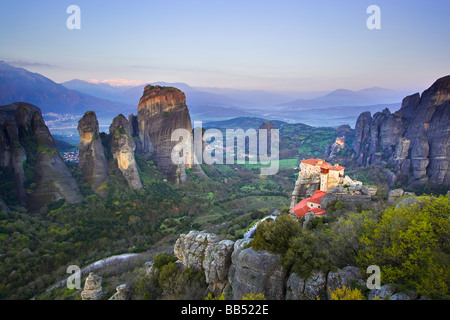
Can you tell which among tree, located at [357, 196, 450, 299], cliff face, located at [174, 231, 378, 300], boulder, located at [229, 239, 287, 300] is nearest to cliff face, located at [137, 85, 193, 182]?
cliff face, located at [174, 231, 378, 300]

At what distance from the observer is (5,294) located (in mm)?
27000

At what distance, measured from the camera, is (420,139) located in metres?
73.5

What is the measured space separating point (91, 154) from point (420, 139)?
89908mm

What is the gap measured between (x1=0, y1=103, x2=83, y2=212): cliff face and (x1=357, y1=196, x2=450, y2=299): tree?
47972mm

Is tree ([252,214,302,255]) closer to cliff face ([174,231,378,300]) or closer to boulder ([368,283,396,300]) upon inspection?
cliff face ([174,231,378,300])

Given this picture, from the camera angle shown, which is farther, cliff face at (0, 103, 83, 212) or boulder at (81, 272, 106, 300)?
cliff face at (0, 103, 83, 212)

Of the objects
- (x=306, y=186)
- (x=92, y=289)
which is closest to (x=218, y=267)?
(x=92, y=289)

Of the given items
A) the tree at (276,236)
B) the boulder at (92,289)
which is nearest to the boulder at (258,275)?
the tree at (276,236)

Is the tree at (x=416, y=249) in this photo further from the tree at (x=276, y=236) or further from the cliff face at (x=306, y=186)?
the cliff face at (x=306, y=186)

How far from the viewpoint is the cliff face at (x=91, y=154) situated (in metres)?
51.6

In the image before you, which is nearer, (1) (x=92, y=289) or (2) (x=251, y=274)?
(2) (x=251, y=274)

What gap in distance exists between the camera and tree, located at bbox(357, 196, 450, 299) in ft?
33.9

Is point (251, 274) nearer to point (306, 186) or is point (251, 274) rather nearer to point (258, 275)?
point (258, 275)

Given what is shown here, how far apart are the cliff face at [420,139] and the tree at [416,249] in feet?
227
